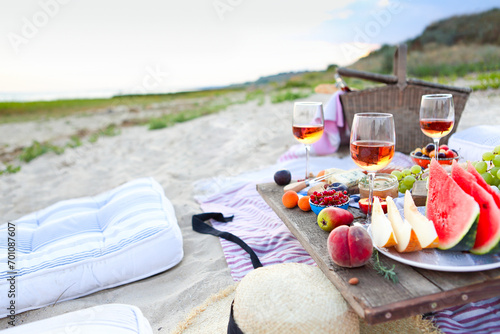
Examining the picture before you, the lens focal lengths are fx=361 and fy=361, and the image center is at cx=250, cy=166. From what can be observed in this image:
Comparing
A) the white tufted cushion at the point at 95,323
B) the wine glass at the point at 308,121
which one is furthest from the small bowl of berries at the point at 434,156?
the white tufted cushion at the point at 95,323

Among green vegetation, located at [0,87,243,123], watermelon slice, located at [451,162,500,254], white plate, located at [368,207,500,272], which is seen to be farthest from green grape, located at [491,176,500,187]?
green vegetation, located at [0,87,243,123]

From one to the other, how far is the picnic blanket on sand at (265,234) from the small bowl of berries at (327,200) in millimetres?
635

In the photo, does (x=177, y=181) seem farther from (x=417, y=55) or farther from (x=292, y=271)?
(x=417, y=55)

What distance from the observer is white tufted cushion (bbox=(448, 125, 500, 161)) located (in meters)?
3.43

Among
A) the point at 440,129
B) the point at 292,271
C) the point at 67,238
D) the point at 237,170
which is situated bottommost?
the point at 237,170

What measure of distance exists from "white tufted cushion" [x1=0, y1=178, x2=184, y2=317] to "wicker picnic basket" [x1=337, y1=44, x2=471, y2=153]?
2970mm

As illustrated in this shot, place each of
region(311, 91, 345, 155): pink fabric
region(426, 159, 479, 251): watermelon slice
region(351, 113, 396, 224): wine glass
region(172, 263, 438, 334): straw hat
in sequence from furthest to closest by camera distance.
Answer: region(311, 91, 345, 155): pink fabric
region(351, 113, 396, 224): wine glass
region(172, 263, 438, 334): straw hat
region(426, 159, 479, 251): watermelon slice

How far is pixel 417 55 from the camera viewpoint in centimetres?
1761

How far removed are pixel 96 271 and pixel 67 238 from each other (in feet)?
1.87

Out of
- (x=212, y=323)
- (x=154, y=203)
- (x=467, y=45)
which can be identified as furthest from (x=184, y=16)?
(x=467, y=45)

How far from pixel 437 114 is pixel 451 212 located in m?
1.07

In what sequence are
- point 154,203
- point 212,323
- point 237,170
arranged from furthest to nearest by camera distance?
1. point 237,170
2. point 154,203
3. point 212,323

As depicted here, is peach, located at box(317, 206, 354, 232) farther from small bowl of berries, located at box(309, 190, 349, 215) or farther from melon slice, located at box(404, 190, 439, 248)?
melon slice, located at box(404, 190, 439, 248)

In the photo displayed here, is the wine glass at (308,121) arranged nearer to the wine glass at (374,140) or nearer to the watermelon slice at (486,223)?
the wine glass at (374,140)
